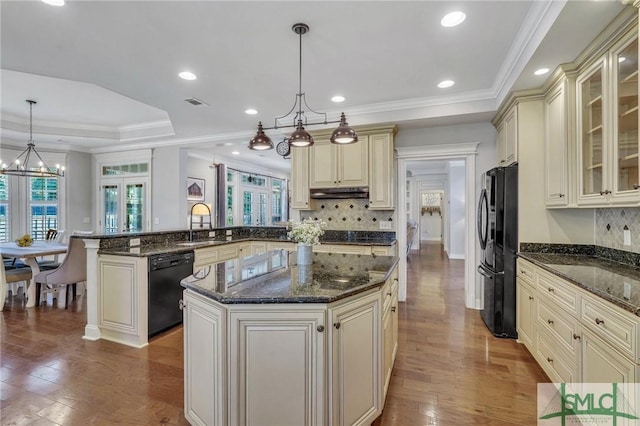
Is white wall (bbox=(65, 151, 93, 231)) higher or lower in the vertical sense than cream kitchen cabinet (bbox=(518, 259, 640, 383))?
higher

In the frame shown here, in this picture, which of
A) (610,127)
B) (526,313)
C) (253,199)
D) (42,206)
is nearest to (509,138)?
(610,127)

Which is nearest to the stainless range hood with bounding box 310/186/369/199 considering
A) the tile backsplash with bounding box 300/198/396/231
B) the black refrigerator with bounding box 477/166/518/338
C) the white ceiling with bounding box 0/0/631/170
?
the tile backsplash with bounding box 300/198/396/231

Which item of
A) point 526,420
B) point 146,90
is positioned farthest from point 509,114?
point 146,90

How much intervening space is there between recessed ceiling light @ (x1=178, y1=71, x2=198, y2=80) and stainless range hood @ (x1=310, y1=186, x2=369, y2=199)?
2.19 meters

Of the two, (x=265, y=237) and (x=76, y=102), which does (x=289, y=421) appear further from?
(x=76, y=102)

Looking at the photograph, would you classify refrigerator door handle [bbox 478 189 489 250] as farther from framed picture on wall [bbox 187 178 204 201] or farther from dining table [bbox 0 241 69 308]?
framed picture on wall [bbox 187 178 204 201]

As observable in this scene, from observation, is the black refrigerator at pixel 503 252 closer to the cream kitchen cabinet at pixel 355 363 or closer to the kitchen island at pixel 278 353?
the cream kitchen cabinet at pixel 355 363

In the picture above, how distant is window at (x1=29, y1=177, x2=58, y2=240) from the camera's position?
6.44 m

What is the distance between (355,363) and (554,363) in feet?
5.47

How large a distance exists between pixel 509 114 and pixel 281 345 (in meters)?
3.51

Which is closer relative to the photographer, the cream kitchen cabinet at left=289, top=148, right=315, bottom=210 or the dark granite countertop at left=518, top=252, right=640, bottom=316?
the dark granite countertop at left=518, top=252, right=640, bottom=316

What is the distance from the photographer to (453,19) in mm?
2297

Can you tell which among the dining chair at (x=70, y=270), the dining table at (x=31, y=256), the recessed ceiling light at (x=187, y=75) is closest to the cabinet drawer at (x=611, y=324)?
the recessed ceiling light at (x=187, y=75)

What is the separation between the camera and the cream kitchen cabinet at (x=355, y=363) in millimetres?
1549
